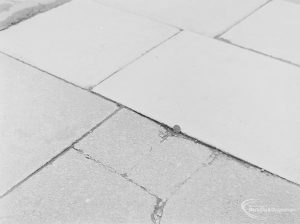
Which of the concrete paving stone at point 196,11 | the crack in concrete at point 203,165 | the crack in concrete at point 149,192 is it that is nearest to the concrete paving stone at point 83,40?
the concrete paving stone at point 196,11

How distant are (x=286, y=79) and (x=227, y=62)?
0.52 m

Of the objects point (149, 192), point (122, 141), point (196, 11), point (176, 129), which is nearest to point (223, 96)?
point (176, 129)

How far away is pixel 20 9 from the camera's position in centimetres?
434

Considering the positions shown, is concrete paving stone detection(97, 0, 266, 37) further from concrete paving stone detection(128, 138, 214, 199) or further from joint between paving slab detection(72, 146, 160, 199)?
joint between paving slab detection(72, 146, 160, 199)

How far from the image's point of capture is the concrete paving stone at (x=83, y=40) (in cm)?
360

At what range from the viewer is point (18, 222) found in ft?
7.77

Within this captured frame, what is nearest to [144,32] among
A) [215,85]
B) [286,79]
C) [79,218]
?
[215,85]

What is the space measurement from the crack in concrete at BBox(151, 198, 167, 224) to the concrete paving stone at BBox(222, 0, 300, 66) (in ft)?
6.47

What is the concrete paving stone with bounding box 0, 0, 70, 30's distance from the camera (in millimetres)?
4167

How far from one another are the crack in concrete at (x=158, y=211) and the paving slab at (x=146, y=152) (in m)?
0.04

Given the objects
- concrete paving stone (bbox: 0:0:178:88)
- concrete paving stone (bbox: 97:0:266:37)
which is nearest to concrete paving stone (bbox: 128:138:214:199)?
concrete paving stone (bbox: 0:0:178:88)

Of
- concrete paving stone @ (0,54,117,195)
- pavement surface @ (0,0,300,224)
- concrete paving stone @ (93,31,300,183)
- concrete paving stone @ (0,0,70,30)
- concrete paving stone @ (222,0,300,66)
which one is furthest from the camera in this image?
concrete paving stone @ (0,0,70,30)

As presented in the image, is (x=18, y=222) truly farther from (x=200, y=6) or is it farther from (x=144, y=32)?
(x=200, y=6)

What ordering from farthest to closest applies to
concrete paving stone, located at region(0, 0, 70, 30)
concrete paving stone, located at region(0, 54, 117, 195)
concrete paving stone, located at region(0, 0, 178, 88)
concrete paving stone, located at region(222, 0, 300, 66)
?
concrete paving stone, located at region(0, 0, 70, 30)
concrete paving stone, located at region(222, 0, 300, 66)
concrete paving stone, located at region(0, 0, 178, 88)
concrete paving stone, located at region(0, 54, 117, 195)
